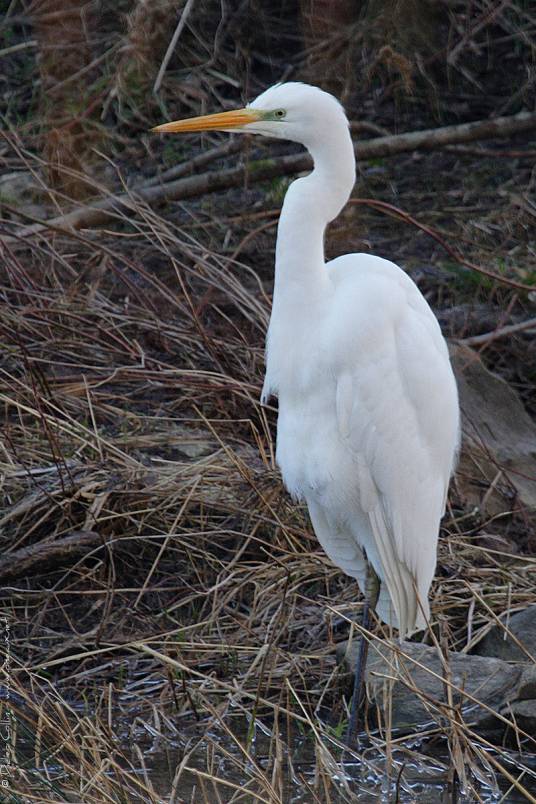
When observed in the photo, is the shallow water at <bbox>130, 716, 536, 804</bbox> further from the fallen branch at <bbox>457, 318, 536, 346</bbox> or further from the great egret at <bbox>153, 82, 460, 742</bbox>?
the fallen branch at <bbox>457, 318, 536, 346</bbox>

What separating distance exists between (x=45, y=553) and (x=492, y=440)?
155cm

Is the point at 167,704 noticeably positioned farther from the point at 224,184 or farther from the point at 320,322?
the point at 224,184

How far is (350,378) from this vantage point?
9.10 ft

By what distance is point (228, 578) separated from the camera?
10.9ft

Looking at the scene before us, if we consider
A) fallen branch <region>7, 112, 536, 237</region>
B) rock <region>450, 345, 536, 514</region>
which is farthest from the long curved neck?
fallen branch <region>7, 112, 536, 237</region>

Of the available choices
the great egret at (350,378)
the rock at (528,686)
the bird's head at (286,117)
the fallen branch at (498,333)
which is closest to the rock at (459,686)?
the rock at (528,686)

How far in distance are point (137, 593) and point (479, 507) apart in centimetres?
108

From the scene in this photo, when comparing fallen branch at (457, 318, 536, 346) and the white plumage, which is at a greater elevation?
the white plumage

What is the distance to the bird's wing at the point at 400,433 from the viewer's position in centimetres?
277

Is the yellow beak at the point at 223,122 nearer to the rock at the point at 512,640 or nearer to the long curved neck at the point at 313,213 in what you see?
the long curved neck at the point at 313,213

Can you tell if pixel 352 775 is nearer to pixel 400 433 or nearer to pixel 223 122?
pixel 400 433

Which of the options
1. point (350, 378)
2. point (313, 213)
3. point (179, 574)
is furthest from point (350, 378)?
point (179, 574)

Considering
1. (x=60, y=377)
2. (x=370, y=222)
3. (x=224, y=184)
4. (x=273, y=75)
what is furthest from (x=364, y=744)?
(x=273, y=75)

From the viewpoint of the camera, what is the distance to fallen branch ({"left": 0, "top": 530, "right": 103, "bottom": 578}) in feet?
10.7
